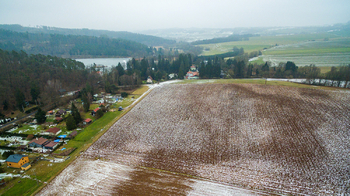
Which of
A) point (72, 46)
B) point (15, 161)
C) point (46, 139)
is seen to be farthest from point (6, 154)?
point (72, 46)

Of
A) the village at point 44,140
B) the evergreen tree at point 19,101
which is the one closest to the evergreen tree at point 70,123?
the village at point 44,140

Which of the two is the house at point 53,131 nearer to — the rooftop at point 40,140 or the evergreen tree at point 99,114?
the rooftop at point 40,140

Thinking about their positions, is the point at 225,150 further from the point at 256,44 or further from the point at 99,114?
the point at 256,44

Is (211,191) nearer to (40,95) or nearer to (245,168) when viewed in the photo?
(245,168)

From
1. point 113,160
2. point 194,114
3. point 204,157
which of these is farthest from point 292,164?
point 113,160

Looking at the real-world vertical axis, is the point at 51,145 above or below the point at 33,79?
below

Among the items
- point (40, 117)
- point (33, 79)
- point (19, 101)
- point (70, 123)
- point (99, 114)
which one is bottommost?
point (70, 123)

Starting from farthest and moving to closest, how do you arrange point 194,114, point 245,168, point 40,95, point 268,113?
point 40,95 < point 194,114 < point 268,113 < point 245,168

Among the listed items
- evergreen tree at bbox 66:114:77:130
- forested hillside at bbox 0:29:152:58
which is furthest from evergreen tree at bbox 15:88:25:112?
forested hillside at bbox 0:29:152:58
